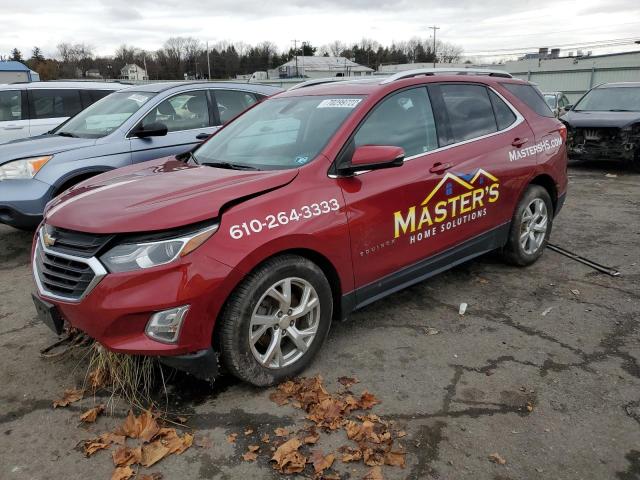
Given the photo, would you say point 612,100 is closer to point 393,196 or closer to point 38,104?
point 393,196

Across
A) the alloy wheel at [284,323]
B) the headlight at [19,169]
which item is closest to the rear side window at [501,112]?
the alloy wheel at [284,323]

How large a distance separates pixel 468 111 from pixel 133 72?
268ft

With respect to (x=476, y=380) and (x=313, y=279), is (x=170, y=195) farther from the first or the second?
(x=476, y=380)

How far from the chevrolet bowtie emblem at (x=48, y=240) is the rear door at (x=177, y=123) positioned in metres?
3.03

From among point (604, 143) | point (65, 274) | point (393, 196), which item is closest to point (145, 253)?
point (65, 274)

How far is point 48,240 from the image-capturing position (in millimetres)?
2922

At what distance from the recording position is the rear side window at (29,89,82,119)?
8906 mm

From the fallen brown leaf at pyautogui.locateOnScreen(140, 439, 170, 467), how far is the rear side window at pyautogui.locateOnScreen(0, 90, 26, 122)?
8131 millimetres

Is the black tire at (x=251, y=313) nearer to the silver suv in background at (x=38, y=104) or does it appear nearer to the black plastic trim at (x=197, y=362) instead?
the black plastic trim at (x=197, y=362)

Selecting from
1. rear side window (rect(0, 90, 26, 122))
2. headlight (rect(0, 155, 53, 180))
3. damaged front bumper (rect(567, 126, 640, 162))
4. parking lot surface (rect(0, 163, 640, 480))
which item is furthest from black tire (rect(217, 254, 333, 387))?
damaged front bumper (rect(567, 126, 640, 162))

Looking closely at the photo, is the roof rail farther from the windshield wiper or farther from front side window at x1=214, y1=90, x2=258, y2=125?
front side window at x1=214, y1=90, x2=258, y2=125

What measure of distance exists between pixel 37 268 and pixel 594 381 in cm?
339

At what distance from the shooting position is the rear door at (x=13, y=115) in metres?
8.69

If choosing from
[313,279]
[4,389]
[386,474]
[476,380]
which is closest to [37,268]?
[4,389]
